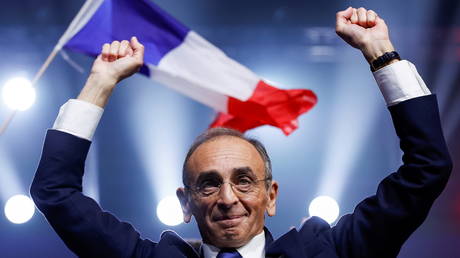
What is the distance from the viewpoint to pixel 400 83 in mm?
2020

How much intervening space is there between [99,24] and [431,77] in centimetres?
386

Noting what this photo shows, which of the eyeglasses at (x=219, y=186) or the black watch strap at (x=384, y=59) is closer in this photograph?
the black watch strap at (x=384, y=59)

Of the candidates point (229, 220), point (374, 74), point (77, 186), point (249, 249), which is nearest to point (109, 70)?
point (77, 186)

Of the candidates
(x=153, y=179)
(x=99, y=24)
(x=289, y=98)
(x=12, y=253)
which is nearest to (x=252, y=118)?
(x=289, y=98)

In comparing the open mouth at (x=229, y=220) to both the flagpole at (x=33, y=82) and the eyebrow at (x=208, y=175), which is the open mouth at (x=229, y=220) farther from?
the flagpole at (x=33, y=82)

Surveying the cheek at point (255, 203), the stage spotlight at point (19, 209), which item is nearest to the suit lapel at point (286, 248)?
the cheek at point (255, 203)

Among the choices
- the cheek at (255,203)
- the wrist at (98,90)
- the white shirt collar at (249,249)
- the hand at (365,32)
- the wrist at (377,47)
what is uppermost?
the wrist at (98,90)

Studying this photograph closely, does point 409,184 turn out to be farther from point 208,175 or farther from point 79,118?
point 79,118

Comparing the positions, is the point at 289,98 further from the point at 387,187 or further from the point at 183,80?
the point at 387,187

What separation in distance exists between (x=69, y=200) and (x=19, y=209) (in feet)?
15.5

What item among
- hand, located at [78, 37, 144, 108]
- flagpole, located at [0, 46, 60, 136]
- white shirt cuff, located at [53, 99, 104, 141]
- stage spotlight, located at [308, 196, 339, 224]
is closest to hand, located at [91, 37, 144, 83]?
hand, located at [78, 37, 144, 108]

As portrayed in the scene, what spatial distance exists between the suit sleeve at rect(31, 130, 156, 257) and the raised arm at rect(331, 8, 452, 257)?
2.43 ft

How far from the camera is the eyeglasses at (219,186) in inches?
85.4

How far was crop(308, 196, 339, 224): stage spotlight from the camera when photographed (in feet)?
21.1
